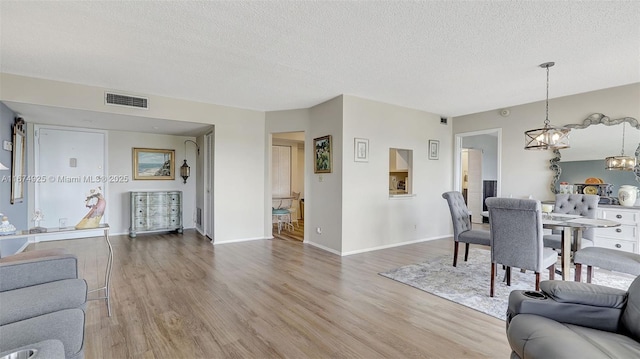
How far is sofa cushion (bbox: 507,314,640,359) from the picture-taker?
1.21m

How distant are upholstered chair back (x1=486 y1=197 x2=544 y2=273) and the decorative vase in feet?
7.98

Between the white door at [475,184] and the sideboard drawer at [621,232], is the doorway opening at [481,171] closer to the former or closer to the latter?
the white door at [475,184]

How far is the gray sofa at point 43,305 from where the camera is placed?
1.32m

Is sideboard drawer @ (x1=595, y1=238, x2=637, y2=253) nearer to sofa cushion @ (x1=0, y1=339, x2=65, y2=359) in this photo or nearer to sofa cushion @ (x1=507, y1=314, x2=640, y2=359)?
sofa cushion @ (x1=507, y1=314, x2=640, y2=359)

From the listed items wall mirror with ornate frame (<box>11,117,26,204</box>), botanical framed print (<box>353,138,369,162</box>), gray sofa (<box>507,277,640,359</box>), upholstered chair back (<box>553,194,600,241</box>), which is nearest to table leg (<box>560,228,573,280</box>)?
upholstered chair back (<box>553,194,600,241</box>)

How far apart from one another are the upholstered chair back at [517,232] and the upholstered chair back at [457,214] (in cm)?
89

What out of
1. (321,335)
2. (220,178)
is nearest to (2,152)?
(220,178)

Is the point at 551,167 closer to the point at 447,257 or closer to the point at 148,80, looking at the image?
the point at 447,257

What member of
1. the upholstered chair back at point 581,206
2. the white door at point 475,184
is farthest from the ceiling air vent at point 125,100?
the white door at point 475,184

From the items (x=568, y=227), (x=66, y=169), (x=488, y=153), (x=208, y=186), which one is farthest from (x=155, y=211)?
(x=488, y=153)

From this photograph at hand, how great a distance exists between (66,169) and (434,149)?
729 cm

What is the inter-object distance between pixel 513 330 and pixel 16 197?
648cm

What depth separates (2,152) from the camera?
3.95 m

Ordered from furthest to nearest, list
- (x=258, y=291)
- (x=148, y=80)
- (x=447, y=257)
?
(x=447, y=257) < (x=148, y=80) < (x=258, y=291)
